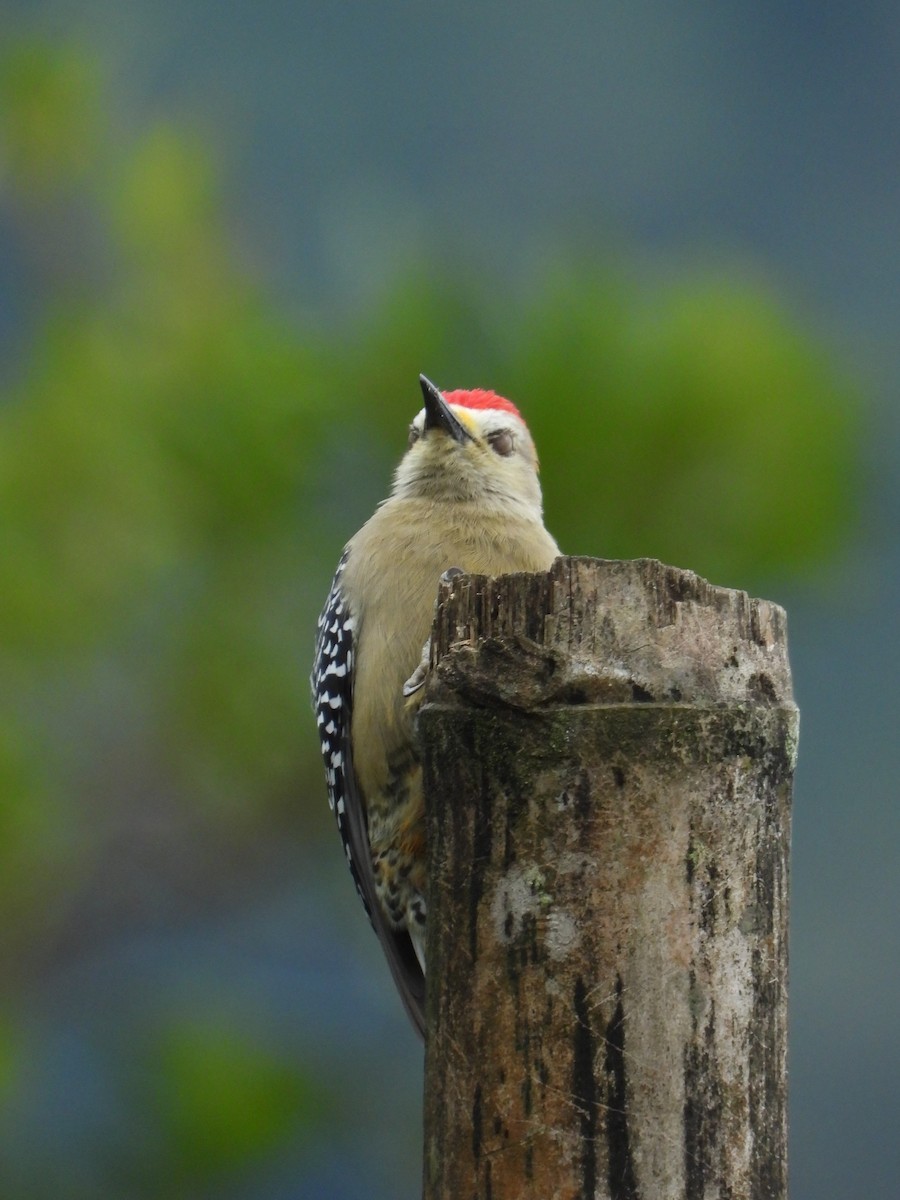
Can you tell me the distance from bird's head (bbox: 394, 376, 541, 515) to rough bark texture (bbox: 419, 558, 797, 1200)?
53.6 inches

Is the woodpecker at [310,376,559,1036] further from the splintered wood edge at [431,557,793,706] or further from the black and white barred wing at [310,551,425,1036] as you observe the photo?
the splintered wood edge at [431,557,793,706]

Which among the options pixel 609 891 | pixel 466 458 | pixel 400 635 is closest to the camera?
pixel 609 891

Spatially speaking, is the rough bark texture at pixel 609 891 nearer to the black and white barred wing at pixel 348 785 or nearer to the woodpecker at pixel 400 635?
the woodpecker at pixel 400 635

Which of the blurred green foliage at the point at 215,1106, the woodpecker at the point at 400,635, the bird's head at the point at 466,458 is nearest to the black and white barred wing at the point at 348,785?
the woodpecker at the point at 400,635

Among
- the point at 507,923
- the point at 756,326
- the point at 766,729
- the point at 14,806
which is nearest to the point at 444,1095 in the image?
the point at 507,923

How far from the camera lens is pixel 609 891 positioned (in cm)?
121

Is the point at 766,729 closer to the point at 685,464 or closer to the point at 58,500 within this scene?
the point at 685,464

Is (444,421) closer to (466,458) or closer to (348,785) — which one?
(466,458)

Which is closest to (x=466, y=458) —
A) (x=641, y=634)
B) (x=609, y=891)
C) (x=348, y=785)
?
(x=348, y=785)

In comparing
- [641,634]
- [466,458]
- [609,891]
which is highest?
[466,458]

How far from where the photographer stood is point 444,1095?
1232 millimetres

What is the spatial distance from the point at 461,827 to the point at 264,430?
215 cm

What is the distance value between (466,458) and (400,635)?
45 centimetres

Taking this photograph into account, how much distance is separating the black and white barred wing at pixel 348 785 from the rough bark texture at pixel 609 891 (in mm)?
1184
